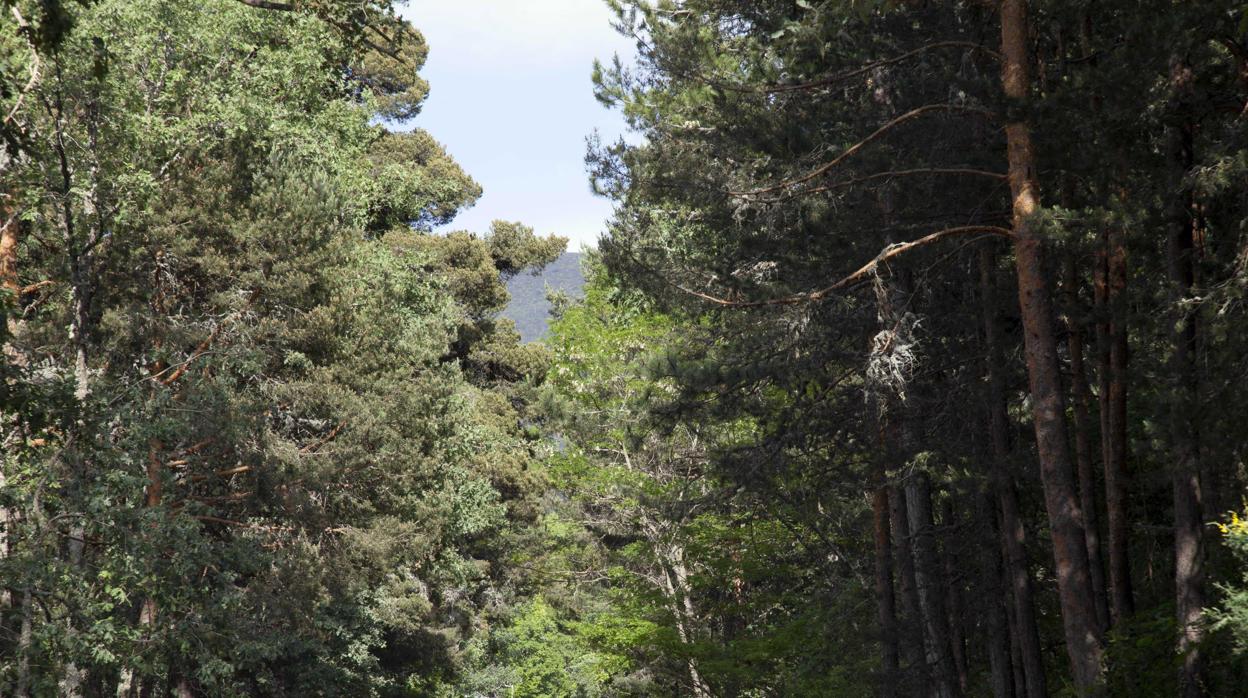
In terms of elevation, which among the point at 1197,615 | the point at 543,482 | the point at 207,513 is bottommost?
the point at 1197,615

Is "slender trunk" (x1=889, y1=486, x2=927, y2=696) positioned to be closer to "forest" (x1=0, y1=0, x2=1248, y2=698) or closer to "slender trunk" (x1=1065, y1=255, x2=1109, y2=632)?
"forest" (x1=0, y1=0, x2=1248, y2=698)

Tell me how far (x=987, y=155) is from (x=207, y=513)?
44.9 ft

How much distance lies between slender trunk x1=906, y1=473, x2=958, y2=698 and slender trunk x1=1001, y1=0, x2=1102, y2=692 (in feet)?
18.0

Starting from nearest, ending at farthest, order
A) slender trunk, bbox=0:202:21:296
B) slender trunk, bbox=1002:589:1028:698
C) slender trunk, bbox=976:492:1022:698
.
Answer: slender trunk, bbox=0:202:21:296 < slender trunk, bbox=976:492:1022:698 < slender trunk, bbox=1002:589:1028:698

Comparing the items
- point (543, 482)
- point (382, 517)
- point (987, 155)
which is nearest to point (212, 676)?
point (382, 517)

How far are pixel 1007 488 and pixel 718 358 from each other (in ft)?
13.6

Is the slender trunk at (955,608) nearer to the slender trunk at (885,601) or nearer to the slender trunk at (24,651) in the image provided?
the slender trunk at (885,601)

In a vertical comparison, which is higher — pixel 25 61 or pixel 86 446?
pixel 25 61

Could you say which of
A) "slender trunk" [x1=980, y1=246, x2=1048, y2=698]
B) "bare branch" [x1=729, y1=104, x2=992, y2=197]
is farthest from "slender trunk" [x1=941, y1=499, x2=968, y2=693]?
"bare branch" [x1=729, y1=104, x2=992, y2=197]

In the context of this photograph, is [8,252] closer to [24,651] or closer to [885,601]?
[24,651]

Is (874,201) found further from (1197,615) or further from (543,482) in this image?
(543,482)

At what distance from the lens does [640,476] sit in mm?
24812

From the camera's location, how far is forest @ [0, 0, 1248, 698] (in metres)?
10.6

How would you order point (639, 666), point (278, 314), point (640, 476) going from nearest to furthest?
point (278, 314) < point (640, 476) < point (639, 666)
